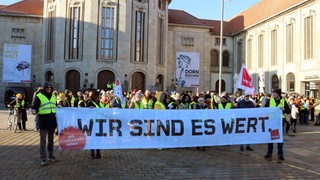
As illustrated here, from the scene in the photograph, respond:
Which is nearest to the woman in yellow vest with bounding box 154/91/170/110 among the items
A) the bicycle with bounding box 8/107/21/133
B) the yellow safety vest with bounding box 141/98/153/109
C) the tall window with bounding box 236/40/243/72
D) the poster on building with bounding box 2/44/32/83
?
the yellow safety vest with bounding box 141/98/153/109

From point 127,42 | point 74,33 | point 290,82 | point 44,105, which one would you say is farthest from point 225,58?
point 44,105

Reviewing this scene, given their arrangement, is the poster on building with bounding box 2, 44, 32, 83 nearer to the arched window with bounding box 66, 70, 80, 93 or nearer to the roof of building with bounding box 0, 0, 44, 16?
the roof of building with bounding box 0, 0, 44, 16

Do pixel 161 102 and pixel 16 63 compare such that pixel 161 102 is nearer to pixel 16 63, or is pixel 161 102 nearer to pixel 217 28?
pixel 16 63

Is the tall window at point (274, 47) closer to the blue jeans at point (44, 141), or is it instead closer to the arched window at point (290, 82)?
the arched window at point (290, 82)

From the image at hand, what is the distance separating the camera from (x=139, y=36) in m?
39.5

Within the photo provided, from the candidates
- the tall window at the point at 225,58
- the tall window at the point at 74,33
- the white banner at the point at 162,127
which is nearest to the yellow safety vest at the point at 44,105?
the white banner at the point at 162,127

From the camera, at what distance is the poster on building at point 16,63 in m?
40.4

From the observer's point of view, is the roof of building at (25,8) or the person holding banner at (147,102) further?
the roof of building at (25,8)

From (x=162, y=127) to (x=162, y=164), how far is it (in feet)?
3.04

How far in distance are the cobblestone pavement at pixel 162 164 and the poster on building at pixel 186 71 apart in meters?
33.4

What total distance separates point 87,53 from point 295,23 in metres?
23.5

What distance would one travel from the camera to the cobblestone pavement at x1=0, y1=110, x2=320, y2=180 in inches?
287

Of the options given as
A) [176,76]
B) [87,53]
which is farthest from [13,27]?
[176,76]

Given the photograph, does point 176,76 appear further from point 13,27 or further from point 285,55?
point 13,27
